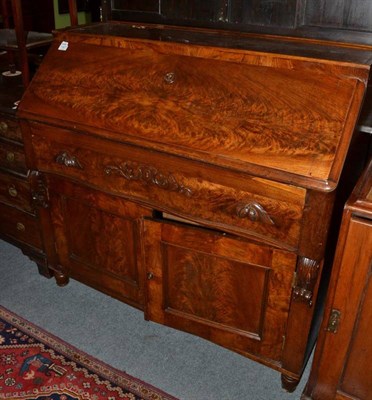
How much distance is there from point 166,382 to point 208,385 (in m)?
0.16

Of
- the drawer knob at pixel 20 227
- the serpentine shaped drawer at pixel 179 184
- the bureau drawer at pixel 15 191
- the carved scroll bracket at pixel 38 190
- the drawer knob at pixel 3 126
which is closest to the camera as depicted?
Result: the serpentine shaped drawer at pixel 179 184

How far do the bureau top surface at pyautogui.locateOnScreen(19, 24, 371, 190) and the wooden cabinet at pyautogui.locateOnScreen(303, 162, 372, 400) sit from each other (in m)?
0.14

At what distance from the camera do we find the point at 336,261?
1274mm

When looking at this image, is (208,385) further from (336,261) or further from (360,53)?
(360,53)

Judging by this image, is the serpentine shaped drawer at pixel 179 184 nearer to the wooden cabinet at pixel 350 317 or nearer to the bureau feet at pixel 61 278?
the wooden cabinet at pixel 350 317

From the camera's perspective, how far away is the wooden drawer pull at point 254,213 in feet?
4.36

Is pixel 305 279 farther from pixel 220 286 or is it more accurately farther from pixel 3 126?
pixel 3 126

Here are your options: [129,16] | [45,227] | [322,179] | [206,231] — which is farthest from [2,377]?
[129,16]

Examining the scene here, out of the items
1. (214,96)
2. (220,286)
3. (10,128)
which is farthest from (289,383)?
(10,128)

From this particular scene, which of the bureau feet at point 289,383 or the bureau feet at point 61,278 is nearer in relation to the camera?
the bureau feet at point 289,383

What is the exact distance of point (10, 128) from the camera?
76.4 inches

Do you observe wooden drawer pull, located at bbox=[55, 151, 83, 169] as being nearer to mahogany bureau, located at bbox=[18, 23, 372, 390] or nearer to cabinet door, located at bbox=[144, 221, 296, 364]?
mahogany bureau, located at bbox=[18, 23, 372, 390]

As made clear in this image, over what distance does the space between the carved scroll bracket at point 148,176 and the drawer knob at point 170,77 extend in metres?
0.29

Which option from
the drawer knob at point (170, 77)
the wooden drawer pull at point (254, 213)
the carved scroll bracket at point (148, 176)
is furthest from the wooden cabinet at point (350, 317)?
the drawer knob at point (170, 77)
